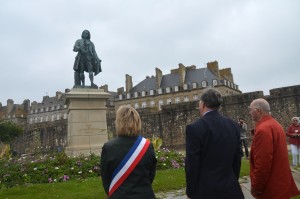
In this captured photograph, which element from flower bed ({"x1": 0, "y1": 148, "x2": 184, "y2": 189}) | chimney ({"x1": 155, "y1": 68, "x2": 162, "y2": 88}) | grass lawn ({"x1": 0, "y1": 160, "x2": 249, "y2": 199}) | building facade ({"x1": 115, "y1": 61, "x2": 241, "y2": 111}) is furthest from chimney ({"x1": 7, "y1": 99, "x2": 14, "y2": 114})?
grass lawn ({"x1": 0, "y1": 160, "x2": 249, "y2": 199})

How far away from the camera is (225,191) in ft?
10.8

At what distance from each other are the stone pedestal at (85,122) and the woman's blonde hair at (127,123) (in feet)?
29.0

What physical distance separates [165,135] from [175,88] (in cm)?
3438

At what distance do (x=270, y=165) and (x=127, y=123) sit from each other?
165 cm

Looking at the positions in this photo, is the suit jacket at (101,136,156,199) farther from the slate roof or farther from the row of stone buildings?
the slate roof

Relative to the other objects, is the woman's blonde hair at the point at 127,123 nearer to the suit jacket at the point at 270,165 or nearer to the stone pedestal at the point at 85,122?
the suit jacket at the point at 270,165

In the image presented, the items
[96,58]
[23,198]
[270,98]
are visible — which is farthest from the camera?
[270,98]

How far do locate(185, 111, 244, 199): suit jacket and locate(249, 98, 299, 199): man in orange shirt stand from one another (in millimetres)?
311

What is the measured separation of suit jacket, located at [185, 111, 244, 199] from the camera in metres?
3.27

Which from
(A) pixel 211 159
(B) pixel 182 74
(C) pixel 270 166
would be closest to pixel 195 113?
(C) pixel 270 166

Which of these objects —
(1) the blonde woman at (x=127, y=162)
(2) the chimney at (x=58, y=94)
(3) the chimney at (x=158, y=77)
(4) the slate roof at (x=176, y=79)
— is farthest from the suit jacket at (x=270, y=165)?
(2) the chimney at (x=58, y=94)

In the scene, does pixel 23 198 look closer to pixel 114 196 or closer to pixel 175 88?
pixel 114 196

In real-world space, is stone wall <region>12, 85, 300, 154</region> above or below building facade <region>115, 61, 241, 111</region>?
below

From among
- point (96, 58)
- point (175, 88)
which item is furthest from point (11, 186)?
point (175, 88)
